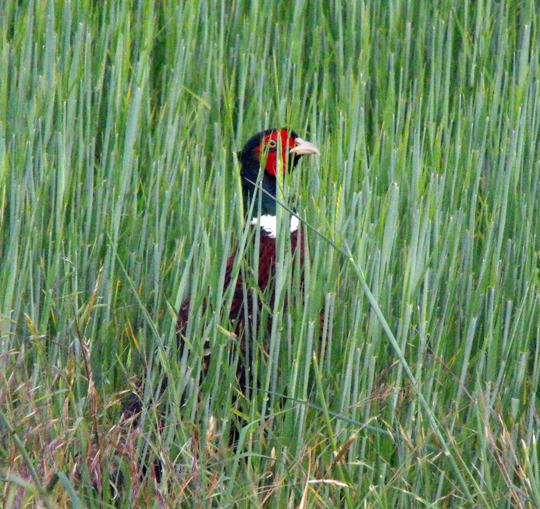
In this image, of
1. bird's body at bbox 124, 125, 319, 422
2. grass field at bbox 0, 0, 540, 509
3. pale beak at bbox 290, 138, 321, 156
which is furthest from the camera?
pale beak at bbox 290, 138, 321, 156

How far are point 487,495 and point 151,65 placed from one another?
7.02 feet

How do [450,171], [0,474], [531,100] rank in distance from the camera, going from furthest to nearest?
[531,100] → [450,171] → [0,474]

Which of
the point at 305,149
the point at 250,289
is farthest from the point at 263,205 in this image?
the point at 250,289

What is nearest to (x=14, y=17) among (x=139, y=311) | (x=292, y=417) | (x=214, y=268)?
(x=139, y=311)

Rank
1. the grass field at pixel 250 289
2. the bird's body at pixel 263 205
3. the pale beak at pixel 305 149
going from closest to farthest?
the grass field at pixel 250 289 → the bird's body at pixel 263 205 → the pale beak at pixel 305 149

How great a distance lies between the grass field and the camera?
6.09ft

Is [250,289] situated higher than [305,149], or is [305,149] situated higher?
[305,149]

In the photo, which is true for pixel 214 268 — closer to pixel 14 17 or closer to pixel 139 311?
pixel 139 311

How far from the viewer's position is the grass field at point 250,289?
186cm

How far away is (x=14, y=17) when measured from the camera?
10.9ft

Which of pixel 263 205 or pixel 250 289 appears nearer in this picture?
pixel 250 289

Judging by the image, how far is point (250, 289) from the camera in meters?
2.33

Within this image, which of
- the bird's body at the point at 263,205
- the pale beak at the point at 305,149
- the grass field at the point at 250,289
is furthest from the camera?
the pale beak at the point at 305,149

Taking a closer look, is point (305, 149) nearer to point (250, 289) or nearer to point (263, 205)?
point (263, 205)
